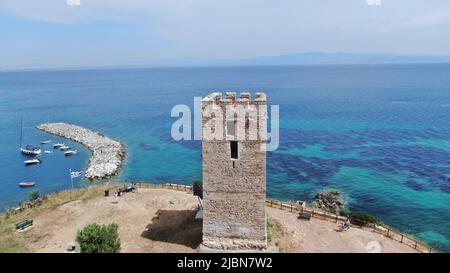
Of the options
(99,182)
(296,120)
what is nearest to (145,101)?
(296,120)

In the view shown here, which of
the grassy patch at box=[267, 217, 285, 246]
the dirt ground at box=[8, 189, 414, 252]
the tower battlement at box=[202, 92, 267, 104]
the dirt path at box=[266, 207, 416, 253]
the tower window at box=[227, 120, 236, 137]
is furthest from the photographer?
the dirt ground at box=[8, 189, 414, 252]

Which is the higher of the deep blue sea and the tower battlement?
the tower battlement

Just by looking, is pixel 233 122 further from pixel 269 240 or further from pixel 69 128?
Result: pixel 69 128

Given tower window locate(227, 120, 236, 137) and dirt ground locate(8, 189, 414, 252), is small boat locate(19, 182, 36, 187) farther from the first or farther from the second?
tower window locate(227, 120, 236, 137)

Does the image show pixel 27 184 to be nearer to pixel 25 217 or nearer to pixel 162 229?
pixel 25 217

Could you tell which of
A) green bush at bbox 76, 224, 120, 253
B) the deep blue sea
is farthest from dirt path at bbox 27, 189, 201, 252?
the deep blue sea

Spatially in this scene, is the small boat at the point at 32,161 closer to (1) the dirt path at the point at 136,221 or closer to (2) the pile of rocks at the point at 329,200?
(1) the dirt path at the point at 136,221

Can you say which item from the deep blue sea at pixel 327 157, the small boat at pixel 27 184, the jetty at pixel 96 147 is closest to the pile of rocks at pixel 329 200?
the deep blue sea at pixel 327 157
